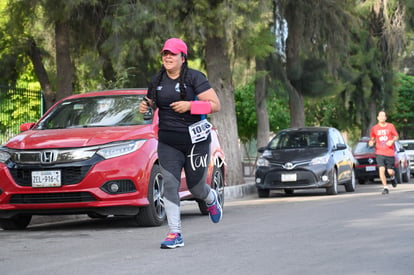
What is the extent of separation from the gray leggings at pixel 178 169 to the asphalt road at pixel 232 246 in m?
0.40

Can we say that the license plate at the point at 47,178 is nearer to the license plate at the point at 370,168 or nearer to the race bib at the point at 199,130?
the race bib at the point at 199,130

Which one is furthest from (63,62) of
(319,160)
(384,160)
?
(384,160)

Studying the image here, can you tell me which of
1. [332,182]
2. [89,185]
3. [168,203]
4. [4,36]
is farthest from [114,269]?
[4,36]

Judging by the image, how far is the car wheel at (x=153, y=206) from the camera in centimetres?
1078

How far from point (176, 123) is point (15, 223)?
3.88 meters

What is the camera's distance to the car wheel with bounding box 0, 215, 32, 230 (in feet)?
37.4

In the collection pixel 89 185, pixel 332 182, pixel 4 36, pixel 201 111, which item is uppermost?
pixel 4 36

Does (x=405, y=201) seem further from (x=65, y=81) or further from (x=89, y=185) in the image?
(x=65, y=81)

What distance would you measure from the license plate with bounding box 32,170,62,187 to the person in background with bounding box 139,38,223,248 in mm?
2223

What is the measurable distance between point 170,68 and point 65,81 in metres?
12.9

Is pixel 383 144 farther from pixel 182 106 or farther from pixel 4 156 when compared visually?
pixel 182 106

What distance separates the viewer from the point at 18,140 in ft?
36.3

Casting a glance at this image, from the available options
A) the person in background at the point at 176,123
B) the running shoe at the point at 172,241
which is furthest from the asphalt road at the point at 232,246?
the person in background at the point at 176,123

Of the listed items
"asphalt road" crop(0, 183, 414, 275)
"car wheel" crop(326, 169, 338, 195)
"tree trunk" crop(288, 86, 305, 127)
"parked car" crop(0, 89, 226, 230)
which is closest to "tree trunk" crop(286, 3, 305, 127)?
"tree trunk" crop(288, 86, 305, 127)
